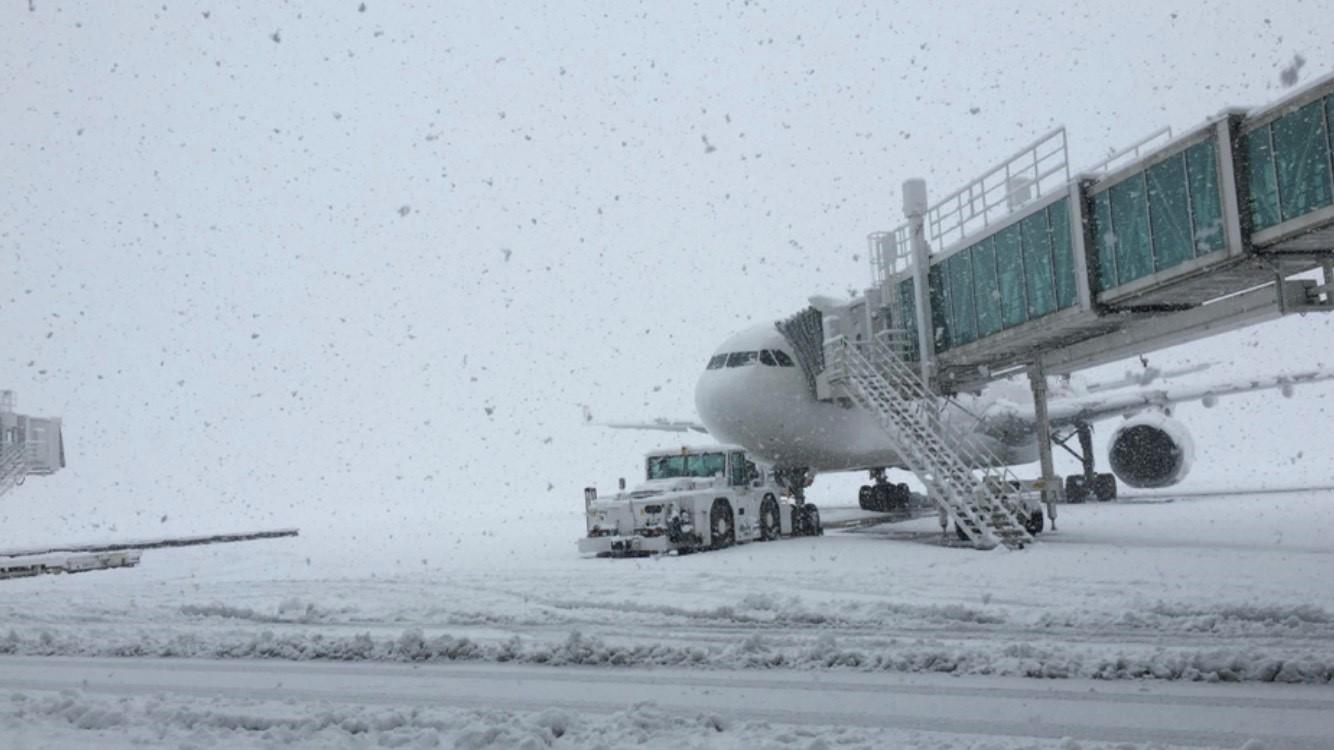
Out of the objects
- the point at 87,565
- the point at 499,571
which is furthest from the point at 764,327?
the point at 87,565

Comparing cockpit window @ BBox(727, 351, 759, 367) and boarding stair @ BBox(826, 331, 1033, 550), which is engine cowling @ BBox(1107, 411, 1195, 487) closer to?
boarding stair @ BBox(826, 331, 1033, 550)

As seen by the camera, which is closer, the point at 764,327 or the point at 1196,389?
the point at 764,327

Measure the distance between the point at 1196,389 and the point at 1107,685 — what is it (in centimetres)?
2505

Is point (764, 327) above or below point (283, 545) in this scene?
above

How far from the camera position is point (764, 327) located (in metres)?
24.7

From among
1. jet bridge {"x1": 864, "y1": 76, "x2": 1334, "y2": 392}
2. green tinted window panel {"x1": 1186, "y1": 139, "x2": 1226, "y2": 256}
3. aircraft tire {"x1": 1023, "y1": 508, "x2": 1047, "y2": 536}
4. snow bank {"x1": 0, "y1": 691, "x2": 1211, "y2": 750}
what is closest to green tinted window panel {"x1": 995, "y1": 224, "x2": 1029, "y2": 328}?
jet bridge {"x1": 864, "y1": 76, "x2": 1334, "y2": 392}

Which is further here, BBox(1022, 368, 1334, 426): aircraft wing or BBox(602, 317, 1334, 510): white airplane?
BBox(1022, 368, 1334, 426): aircraft wing

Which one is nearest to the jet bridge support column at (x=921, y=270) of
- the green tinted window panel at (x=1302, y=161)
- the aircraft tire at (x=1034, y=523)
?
the aircraft tire at (x=1034, y=523)

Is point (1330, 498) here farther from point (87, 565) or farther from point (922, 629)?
point (87, 565)

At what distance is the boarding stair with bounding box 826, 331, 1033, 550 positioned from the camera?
687 inches

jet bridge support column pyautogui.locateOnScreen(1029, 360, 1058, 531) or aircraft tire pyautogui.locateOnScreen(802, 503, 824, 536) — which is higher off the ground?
jet bridge support column pyautogui.locateOnScreen(1029, 360, 1058, 531)

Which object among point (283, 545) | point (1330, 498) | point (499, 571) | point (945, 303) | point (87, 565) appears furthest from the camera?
point (283, 545)

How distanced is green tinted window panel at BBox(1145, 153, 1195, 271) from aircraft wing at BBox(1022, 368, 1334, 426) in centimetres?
1307

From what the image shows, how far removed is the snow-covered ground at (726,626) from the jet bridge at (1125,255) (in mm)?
3809
